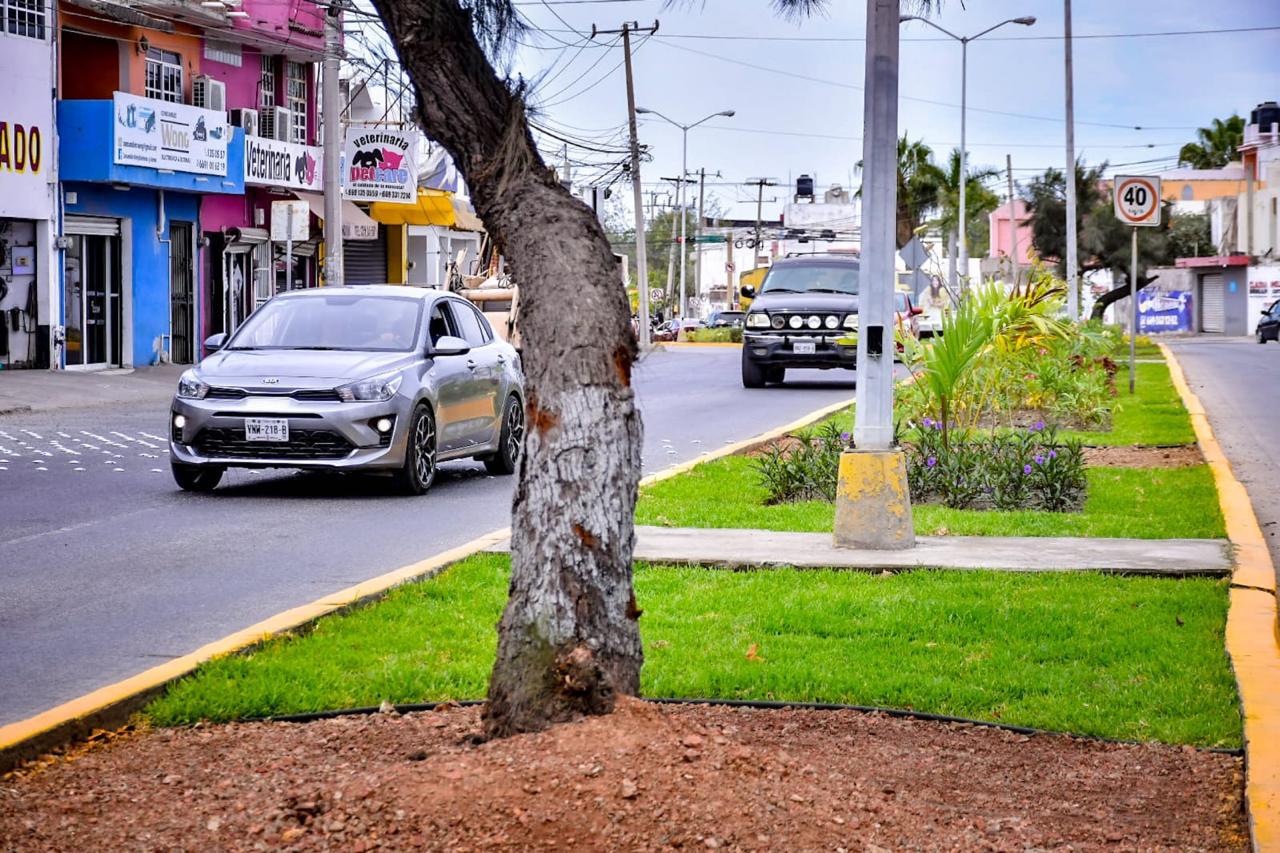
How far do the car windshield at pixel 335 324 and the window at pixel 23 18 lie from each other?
17.8 meters

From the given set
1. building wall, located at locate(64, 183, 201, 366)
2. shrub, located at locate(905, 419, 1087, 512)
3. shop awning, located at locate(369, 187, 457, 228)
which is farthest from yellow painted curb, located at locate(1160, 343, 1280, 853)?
shop awning, located at locate(369, 187, 457, 228)

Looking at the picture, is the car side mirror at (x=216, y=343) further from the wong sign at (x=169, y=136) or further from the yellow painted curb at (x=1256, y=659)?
the wong sign at (x=169, y=136)

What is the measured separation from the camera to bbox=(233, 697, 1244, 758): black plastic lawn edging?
5.52 metres

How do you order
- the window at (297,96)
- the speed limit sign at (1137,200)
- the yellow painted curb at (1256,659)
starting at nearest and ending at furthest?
the yellow painted curb at (1256,659), the speed limit sign at (1137,200), the window at (297,96)

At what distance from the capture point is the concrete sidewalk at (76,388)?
24.0m

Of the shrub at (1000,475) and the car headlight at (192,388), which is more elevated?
the car headlight at (192,388)

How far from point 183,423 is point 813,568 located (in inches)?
228

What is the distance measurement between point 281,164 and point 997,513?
2858cm

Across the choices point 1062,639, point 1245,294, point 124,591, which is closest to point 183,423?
point 124,591

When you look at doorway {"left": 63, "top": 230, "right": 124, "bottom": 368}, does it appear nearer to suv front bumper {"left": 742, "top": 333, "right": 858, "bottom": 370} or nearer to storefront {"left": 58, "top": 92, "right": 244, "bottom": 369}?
storefront {"left": 58, "top": 92, "right": 244, "bottom": 369}

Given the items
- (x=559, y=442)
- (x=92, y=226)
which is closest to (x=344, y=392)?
(x=559, y=442)

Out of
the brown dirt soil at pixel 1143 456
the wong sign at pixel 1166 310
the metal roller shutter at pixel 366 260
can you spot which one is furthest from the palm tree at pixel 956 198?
the brown dirt soil at pixel 1143 456

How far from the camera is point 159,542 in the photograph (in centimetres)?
1031

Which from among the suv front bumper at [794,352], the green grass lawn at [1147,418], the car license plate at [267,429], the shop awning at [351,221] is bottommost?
the green grass lawn at [1147,418]
